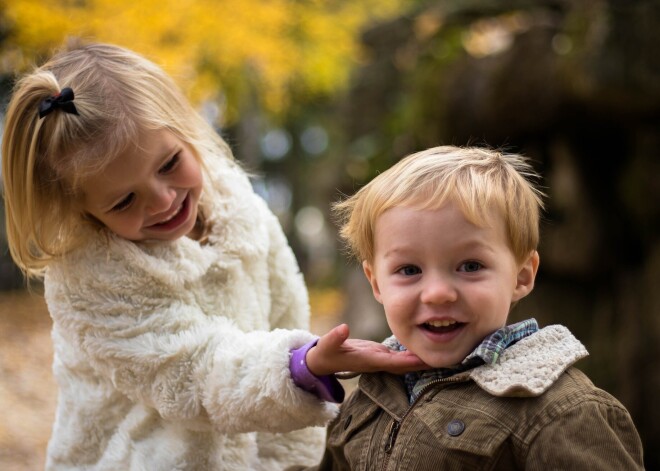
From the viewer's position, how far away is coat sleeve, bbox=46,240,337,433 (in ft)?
6.20

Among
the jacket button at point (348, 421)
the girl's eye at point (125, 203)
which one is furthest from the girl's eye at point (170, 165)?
the jacket button at point (348, 421)

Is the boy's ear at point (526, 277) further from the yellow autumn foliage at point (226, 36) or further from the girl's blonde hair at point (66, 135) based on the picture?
the yellow autumn foliage at point (226, 36)

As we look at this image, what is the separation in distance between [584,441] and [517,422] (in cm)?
12

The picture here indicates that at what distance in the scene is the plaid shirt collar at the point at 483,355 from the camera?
1.57 m

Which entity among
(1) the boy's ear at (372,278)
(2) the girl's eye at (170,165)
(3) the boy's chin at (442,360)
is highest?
→ (2) the girl's eye at (170,165)

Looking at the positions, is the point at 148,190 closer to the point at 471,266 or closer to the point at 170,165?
the point at 170,165

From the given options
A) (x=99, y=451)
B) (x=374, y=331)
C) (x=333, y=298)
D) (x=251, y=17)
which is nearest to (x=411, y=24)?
(x=251, y=17)

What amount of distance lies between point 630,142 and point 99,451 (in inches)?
164

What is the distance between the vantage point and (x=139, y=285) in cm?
204

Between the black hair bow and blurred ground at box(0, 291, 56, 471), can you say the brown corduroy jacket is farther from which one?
blurred ground at box(0, 291, 56, 471)

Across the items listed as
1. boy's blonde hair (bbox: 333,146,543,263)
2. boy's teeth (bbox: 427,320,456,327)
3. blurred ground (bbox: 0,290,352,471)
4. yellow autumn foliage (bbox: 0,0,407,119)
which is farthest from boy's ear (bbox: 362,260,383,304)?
blurred ground (bbox: 0,290,352,471)

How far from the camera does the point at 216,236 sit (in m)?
2.24

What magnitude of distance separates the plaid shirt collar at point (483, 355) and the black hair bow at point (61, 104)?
40.6 inches

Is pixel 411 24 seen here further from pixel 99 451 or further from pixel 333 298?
pixel 99 451
